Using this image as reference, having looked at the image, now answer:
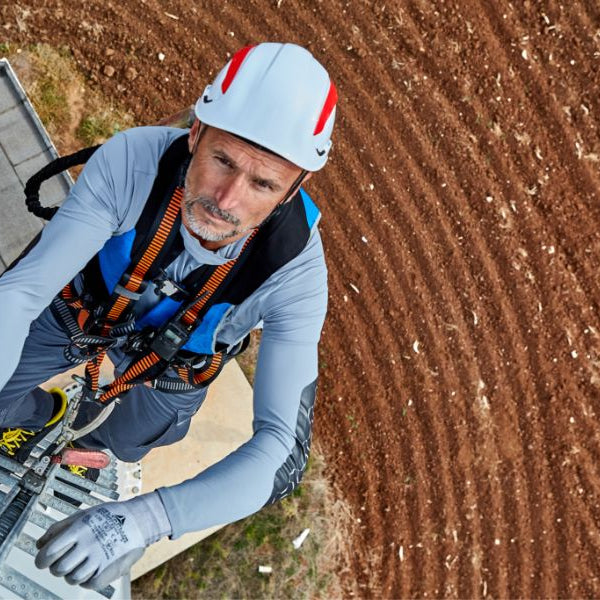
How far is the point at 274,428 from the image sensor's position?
2697mm

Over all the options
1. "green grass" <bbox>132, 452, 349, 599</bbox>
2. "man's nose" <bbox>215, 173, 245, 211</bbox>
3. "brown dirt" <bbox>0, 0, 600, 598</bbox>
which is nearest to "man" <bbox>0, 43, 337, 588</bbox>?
"man's nose" <bbox>215, 173, 245, 211</bbox>

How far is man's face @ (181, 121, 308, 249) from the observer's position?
2.55 metres

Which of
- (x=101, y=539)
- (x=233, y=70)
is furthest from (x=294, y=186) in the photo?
(x=101, y=539)

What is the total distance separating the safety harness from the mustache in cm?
14

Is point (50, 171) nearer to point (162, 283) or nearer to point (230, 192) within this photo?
point (162, 283)

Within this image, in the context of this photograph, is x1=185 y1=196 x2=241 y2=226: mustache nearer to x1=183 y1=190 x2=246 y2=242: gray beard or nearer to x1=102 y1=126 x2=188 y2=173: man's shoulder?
x1=183 y1=190 x2=246 y2=242: gray beard

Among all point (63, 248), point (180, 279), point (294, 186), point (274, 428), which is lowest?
point (274, 428)

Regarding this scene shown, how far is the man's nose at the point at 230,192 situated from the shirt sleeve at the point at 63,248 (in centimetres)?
41

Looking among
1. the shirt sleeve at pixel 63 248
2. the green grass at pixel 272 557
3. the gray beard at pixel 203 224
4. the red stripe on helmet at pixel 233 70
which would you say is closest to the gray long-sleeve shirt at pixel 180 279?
the shirt sleeve at pixel 63 248

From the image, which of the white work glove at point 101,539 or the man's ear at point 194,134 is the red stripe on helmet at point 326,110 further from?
the white work glove at point 101,539

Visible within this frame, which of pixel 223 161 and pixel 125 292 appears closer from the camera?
pixel 223 161

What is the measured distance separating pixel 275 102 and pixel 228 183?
351 mm

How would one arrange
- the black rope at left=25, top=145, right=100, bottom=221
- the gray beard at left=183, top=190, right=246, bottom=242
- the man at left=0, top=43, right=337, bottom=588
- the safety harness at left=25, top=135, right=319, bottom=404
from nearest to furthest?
the man at left=0, top=43, right=337, bottom=588, the gray beard at left=183, top=190, right=246, bottom=242, the safety harness at left=25, top=135, right=319, bottom=404, the black rope at left=25, top=145, right=100, bottom=221

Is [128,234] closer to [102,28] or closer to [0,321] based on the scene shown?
[0,321]
